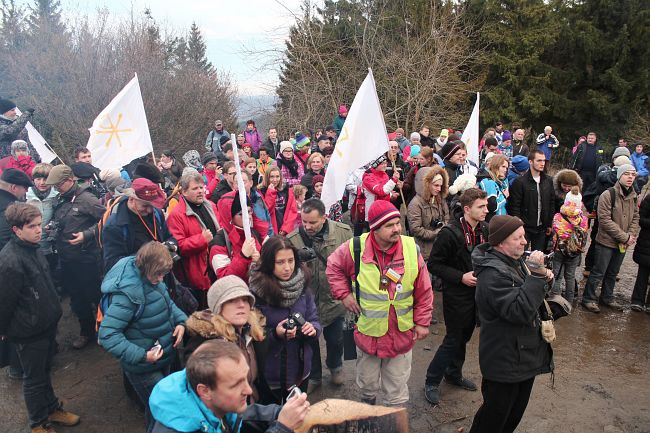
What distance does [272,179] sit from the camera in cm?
627

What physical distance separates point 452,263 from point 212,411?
2.84m

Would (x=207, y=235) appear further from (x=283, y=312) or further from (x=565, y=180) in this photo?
(x=565, y=180)

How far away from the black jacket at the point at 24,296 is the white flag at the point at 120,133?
3016mm

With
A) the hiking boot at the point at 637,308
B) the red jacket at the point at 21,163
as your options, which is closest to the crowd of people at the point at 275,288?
the hiking boot at the point at 637,308

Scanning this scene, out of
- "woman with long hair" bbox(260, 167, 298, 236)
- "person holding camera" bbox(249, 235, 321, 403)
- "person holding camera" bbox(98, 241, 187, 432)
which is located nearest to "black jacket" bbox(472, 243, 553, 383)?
"person holding camera" bbox(249, 235, 321, 403)

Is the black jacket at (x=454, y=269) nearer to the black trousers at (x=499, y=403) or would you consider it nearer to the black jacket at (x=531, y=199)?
the black trousers at (x=499, y=403)

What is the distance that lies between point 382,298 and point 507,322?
Result: 927 millimetres

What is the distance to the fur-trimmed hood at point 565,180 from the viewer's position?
6609mm

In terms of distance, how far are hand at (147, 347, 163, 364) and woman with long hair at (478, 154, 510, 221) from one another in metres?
4.42

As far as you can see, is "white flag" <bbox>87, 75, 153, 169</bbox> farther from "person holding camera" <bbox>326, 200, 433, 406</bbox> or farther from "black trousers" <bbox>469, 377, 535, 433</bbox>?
"black trousers" <bbox>469, 377, 535, 433</bbox>

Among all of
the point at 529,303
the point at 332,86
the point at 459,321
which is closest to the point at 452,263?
the point at 459,321

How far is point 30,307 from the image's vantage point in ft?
13.1

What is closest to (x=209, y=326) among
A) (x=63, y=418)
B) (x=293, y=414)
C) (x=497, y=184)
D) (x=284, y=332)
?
(x=284, y=332)

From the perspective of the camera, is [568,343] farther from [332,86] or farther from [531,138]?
[531,138]
